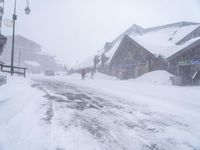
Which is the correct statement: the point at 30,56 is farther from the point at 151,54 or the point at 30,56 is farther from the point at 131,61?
the point at 151,54

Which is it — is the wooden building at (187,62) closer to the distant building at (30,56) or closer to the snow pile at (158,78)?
the snow pile at (158,78)

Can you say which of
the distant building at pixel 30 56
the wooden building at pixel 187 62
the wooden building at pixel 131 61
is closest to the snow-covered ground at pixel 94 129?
the wooden building at pixel 187 62

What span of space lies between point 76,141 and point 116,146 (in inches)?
29.0

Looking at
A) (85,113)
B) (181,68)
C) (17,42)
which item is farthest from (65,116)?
(17,42)

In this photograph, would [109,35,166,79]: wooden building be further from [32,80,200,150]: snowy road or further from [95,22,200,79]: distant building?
[32,80,200,150]: snowy road

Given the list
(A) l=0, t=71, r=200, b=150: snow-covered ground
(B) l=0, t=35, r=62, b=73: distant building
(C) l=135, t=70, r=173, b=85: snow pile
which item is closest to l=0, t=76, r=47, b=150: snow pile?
(A) l=0, t=71, r=200, b=150: snow-covered ground

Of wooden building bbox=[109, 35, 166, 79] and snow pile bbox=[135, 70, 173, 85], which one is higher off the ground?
wooden building bbox=[109, 35, 166, 79]

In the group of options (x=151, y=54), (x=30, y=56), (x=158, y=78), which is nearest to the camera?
(x=158, y=78)

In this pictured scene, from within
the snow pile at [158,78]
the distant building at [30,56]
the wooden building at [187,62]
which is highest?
the distant building at [30,56]

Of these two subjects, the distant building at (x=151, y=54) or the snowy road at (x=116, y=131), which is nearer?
the snowy road at (x=116, y=131)

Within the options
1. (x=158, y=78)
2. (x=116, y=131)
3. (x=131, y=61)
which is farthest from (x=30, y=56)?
(x=116, y=131)

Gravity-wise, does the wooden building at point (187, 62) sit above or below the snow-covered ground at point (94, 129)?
above

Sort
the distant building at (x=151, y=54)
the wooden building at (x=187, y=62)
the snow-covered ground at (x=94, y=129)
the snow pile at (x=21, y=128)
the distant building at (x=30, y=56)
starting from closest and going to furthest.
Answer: the snow pile at (x=21, y=128), the snow-covered ground at (x=94, y=129), the wooden building at (x=187, y=62), the distant building at (x=151, y=54), the distant building at (x=30, y=56)

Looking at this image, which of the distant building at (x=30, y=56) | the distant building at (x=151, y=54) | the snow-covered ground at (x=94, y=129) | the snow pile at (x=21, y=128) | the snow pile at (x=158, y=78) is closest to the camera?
the snow pile at (x=21, y=128)
